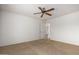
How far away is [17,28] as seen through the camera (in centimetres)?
274

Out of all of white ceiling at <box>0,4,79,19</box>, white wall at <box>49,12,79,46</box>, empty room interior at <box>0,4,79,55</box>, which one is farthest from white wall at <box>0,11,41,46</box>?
white wall at <box>49,12,79,46</box>

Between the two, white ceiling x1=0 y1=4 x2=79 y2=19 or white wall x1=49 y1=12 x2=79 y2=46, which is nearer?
white ceiling x1=0 y1=4 x2=79 y2=19

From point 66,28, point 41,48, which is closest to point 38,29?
point 41,48

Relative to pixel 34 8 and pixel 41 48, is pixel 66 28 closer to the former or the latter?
pixel 41 48

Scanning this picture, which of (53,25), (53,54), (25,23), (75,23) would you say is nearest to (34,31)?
(25,23)

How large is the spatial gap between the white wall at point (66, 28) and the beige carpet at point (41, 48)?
14 centimetres

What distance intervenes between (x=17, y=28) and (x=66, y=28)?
3.56ft

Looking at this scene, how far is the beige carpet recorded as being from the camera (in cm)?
255

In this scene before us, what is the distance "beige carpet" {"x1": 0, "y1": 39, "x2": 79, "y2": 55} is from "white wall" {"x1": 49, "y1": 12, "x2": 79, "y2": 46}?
0.14 meters

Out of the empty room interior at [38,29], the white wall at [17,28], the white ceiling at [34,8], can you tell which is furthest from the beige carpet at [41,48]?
the white ceiling at [34,8]

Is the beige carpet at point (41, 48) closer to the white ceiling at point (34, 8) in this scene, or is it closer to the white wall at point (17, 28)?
the white wall at point (17, 28)

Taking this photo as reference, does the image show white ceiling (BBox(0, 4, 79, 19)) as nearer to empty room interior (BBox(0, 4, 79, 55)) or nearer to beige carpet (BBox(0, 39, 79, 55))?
empty room interior (BBox(0, 4, 79, 55))

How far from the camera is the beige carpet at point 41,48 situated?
2551 mm

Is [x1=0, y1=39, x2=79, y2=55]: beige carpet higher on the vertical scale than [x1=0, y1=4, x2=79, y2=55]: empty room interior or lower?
lower
